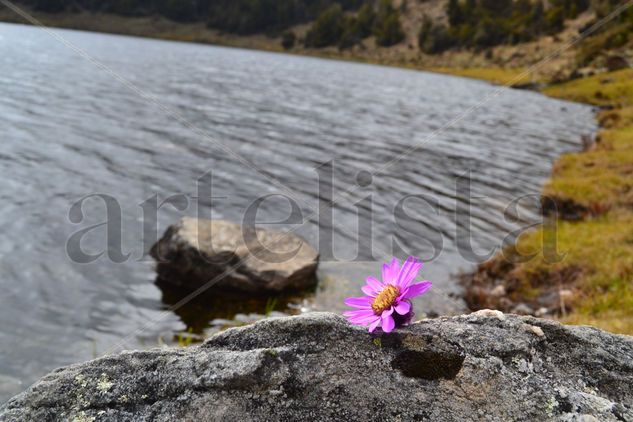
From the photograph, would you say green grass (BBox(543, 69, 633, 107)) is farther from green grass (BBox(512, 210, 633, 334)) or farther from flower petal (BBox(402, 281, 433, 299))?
flower petal (BBox(402, 281, 433, 299))

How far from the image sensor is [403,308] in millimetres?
2617

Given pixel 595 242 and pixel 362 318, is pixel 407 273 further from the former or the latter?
pixel 595 242

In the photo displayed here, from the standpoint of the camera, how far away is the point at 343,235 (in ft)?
49.5

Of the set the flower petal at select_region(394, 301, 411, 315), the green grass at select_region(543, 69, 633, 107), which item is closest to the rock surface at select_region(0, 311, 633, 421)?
the flower petal at select_region(394, 301, 411, 315)

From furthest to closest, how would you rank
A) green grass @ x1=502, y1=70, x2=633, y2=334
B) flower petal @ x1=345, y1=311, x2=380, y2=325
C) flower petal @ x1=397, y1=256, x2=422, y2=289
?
1. green grass @ x1=502, y1=70, x2=633, y2=334
2. flower petal @ x1=397, y1=256, x2=422, y2=289
3. flower petal @ x1=345, y1=311, x2=380, y2=325

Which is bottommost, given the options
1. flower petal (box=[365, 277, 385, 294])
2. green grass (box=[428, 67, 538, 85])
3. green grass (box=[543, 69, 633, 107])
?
flower petal (box=[365, 277, 385, 294])

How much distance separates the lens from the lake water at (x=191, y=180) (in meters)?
9.83

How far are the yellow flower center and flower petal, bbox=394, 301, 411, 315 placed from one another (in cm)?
5

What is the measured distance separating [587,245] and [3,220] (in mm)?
14629

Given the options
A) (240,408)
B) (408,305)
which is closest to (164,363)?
(240,408)

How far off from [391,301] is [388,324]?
6.2 inches

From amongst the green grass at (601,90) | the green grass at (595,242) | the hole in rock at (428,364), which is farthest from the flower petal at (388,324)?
the green grass at (601,90)
